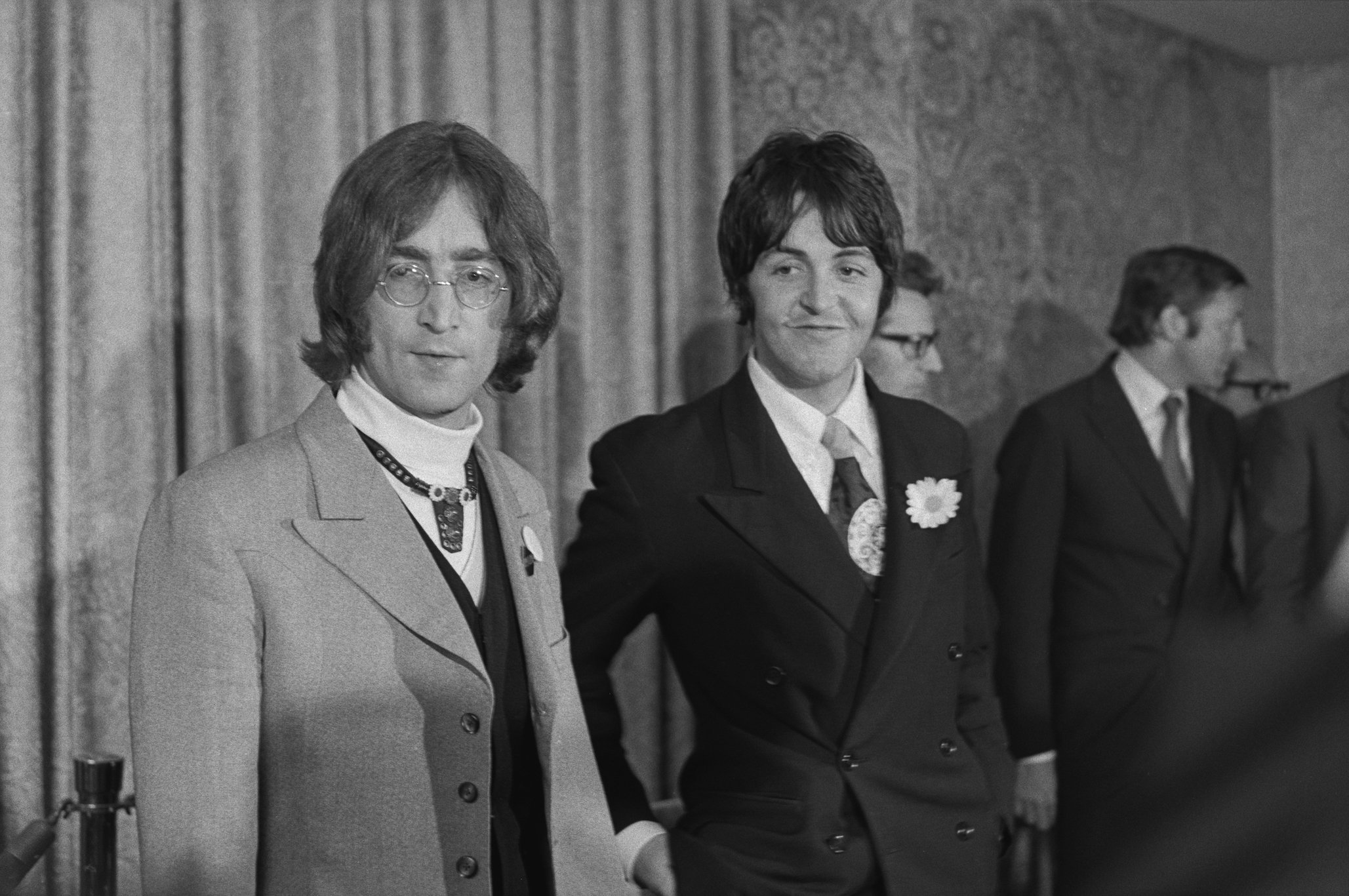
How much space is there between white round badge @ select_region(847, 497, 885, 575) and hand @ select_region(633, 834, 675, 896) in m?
0.48

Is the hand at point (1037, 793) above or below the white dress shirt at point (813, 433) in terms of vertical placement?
below

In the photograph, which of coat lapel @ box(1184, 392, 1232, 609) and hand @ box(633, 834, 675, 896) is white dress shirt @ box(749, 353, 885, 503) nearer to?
hand @ box(633, 834, 675, 896)

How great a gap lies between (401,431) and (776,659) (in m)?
0.65

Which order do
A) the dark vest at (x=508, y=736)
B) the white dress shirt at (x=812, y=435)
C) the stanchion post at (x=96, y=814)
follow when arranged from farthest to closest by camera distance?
1. the white dress shirt at (x=812, y=435)
2. the stanchion post at (x=96, y=814)
3. the dark vest at (x=508, y=736)

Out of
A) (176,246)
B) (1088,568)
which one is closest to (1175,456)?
(1088,568)

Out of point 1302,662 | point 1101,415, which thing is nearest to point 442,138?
point 1302,662

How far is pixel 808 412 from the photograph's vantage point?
2.28m

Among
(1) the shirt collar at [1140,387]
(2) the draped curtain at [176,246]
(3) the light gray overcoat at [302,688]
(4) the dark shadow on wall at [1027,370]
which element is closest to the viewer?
(3) the light gray overcoat at [302,688]

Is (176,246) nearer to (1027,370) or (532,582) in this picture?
(532,582)

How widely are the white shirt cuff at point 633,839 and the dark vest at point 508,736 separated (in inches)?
12.7

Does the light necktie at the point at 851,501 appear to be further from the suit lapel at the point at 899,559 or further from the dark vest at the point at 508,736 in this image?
the dark vest at the point at 508,736

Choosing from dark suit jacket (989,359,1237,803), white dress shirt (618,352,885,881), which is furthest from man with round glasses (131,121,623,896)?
dark suit jacket (989,359,1237,803)

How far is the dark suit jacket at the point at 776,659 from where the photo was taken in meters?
2.11

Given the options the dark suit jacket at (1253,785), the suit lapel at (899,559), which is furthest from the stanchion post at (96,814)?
the dark suit jacket at (1253,785)
